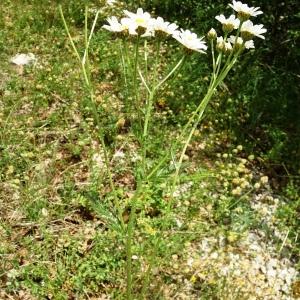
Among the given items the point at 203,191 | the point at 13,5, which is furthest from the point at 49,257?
the point at 13,5

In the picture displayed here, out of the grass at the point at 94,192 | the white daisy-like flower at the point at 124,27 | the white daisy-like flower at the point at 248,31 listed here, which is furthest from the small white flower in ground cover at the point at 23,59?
the white daisy-like flower at the point at 248,31

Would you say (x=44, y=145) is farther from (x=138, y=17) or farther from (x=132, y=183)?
(x=138, y=17)

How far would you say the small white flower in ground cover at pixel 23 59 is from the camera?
14.5 feet

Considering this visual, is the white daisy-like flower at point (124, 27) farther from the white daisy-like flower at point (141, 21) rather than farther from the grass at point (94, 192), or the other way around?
the grass at point (94, 192)

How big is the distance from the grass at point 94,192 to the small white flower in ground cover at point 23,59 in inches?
2.8

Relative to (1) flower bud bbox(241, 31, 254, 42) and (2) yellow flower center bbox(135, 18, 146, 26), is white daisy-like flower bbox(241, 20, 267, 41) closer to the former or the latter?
(1) flower bud bbox(241, 31, 254, 42)

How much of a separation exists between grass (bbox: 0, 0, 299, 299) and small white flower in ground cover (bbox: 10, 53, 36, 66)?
0.24 feet

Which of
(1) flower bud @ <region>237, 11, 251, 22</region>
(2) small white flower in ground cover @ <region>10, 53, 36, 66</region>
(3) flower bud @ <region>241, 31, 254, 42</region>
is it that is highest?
(1) flower bud @ <region>237, 11, 251, 22</region>

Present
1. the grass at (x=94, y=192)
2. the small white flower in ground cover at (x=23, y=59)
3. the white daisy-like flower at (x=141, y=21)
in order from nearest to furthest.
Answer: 1. the white daisy-like flower at (x=141, y=21)
2. the grass at (x=94, y=192)
3. the small white flower in ground cover at (x=23, y=59)

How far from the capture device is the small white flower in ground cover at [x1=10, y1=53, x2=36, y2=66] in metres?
4.41

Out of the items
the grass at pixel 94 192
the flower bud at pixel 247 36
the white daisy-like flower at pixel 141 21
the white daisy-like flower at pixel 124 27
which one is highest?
the flower bud at pixel 247 36

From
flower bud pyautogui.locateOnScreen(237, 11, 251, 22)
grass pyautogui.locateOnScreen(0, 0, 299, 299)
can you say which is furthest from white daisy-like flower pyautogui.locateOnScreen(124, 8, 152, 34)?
grass pyautogui.locateOnScreen(0, 0, 299, 299)

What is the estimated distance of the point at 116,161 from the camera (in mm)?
3688

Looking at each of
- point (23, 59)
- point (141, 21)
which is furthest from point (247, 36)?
point (23, 59)
